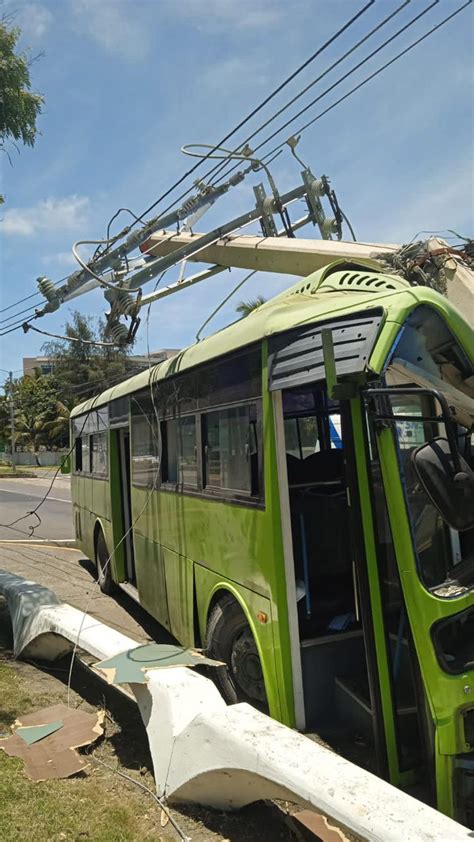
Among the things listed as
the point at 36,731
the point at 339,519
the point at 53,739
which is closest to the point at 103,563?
the point at 36,731

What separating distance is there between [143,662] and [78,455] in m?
7.77

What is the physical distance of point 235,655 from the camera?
Result: 4562 mm

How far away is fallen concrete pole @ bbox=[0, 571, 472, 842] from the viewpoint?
243 cm

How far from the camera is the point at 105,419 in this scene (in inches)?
357

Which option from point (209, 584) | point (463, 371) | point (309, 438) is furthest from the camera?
point (309, 438)

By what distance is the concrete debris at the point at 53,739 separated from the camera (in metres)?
3.87

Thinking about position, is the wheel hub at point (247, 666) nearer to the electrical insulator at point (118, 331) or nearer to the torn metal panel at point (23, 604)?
the torn metal panel at point (23, 604)

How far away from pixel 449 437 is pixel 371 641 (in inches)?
44.6

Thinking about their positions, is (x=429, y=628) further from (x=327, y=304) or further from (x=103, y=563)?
(x=103, y=563)

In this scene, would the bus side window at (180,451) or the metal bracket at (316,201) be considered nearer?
the bus side window at (180,451)

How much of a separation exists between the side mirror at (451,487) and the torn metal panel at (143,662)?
2.09 metres

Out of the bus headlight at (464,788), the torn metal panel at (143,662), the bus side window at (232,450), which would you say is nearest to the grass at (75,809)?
the torn metal panel at (143,662)

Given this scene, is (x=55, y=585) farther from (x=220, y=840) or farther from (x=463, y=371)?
(x=463, y=371)

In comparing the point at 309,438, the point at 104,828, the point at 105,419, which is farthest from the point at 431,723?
the point at 105,419
